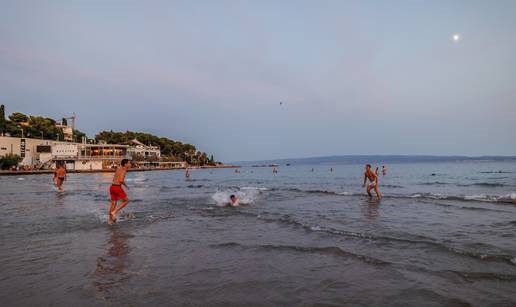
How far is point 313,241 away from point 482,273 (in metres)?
3.51

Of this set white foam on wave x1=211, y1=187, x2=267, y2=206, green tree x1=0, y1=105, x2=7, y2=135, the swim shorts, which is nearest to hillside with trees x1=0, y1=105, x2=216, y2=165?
green tree x1=0, y1=105, x2=7, y2=135

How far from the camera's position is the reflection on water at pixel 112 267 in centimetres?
488

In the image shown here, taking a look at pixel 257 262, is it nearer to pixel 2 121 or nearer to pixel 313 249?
pixel 313 249

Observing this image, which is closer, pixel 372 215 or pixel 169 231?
pixel 169 231

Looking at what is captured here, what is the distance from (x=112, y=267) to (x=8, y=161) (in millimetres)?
85054

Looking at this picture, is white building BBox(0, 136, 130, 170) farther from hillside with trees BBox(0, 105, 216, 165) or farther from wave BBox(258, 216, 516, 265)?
wave BBox(258, 216, 516, 265)

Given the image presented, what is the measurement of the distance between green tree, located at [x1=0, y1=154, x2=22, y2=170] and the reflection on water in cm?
8218

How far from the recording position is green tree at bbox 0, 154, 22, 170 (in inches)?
2847

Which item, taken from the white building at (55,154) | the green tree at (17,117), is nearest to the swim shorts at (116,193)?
the white building at (55,154)

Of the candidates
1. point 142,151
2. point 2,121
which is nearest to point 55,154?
point 2,121

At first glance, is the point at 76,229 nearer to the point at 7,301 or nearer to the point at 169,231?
the point at 169,231

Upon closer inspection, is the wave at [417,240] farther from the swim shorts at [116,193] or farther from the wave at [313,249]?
the swim shorts at [116,193]

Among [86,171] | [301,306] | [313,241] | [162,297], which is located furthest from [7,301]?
[86,171]

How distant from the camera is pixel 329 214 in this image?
13.1m
